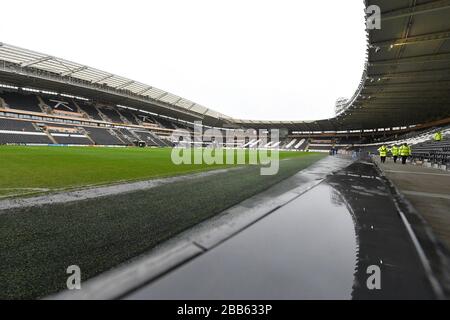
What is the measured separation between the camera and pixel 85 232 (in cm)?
293

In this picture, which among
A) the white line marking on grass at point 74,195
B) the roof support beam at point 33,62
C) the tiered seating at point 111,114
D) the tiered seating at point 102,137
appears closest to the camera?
the white line marking on grass at point 74,195

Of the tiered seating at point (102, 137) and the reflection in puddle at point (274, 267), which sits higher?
the tiered seating at point (102, 137)

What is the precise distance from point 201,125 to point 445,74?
65.3m

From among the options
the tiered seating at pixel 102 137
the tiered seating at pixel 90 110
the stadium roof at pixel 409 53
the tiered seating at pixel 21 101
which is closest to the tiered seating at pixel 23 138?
the tiered seating at pixel 102 137

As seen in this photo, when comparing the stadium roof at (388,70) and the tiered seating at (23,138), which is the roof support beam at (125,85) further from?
the tiered seating at (23,138)

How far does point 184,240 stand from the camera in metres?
2.74

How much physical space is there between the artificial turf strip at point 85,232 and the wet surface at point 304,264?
0.73 meters

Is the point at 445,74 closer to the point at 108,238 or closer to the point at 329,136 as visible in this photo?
the point at 108,238

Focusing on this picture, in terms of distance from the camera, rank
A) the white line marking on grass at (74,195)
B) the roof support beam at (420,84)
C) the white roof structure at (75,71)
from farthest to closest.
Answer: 1. the white roof structure at (75,71)
2. the roof support beam at (420,84)
3. the white line marking on grass at (74,195)

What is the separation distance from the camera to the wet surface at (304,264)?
1.81m

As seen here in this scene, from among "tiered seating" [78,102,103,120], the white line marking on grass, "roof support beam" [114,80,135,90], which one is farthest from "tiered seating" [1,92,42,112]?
the white line marking on grass
